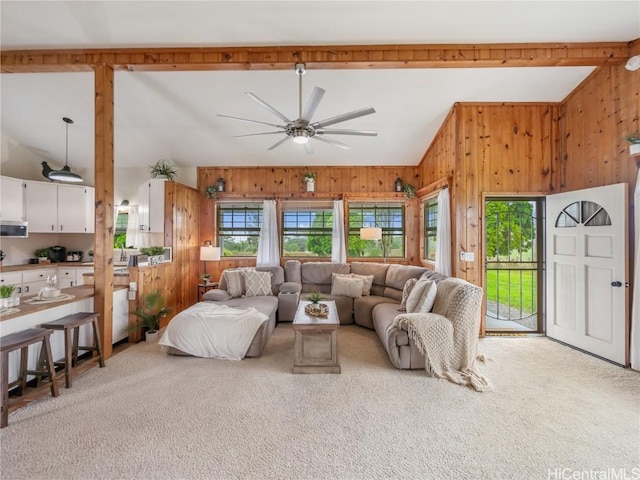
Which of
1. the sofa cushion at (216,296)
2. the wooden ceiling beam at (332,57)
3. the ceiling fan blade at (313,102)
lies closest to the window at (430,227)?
the wooden ceiling beam at (332,57)

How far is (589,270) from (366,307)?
2881mm

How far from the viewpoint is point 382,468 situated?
172cm

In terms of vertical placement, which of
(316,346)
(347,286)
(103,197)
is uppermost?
(103,197)

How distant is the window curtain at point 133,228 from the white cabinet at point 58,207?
27.6 inches

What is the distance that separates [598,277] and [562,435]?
2.33 meters

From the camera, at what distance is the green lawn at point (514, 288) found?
4.25 meters

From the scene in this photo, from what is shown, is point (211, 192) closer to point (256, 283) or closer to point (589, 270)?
point (256, 283)

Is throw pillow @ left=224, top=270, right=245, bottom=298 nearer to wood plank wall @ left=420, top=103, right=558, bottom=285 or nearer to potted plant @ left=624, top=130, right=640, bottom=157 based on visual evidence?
wood plank wall @ left=420, top=103, right=558, bottom=285

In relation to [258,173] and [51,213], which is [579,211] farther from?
[51,213]

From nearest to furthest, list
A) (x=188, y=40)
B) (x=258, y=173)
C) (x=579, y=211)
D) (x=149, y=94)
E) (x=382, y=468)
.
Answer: (x=382, y=468) → (x=188, y=40) → (x=579, y=211) → (x=149, y=94) → (x=258, y=173)

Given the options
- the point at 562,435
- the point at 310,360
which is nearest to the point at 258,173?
the point at 310,360

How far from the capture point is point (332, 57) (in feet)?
9.89

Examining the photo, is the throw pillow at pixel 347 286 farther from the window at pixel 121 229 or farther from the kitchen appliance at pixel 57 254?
the kitchen appliance at pixel 57 254

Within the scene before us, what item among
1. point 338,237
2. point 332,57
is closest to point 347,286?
point 338,237
